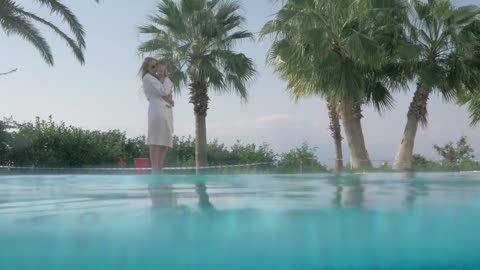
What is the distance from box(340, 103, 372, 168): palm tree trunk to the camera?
1934 cm

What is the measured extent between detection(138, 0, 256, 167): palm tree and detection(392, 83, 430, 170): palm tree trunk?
593 centimetres

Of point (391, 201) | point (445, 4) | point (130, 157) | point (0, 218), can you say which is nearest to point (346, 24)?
point (445, 4)

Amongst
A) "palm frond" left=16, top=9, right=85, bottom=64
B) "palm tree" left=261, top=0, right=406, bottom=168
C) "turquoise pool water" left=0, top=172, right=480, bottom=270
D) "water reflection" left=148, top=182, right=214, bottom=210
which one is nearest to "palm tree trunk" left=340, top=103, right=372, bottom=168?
"palm tree" left=261, top=0, right=406, bottom=168

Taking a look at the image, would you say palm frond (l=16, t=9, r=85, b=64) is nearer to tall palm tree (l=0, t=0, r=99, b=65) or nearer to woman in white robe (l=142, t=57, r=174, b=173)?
tall palm tree (l=0, t=0, r=99, b=65)

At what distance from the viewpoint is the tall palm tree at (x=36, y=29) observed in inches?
640

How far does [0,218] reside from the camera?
11.0 ft

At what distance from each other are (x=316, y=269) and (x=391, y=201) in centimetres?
96

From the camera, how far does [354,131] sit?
1958cm

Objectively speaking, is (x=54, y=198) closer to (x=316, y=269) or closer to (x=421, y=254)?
(x=316, y=269)

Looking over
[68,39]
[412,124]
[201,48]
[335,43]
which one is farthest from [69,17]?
[412,124]

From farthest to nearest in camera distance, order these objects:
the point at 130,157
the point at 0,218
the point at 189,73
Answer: the point at 130,157 → the point at 189,73 → the point at 0,218

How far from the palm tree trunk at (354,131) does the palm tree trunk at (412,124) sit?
1251 millimetres

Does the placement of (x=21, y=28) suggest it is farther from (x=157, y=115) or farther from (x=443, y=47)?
(x=443, y=47)

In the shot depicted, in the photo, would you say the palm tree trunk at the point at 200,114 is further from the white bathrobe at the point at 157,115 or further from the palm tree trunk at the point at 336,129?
the white bathrobe at the point at 157,115
